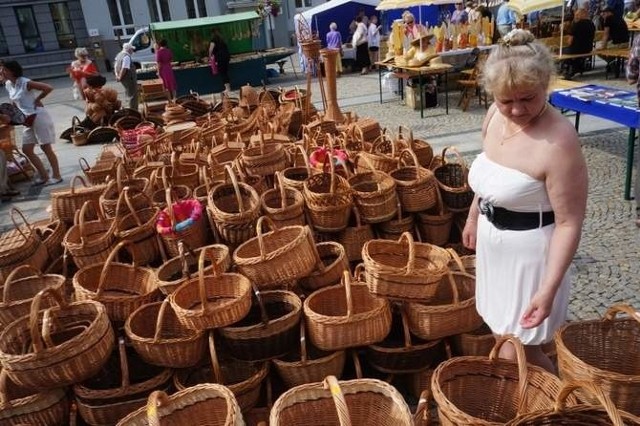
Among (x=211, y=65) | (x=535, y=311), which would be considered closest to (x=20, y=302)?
(x=535, y=311)

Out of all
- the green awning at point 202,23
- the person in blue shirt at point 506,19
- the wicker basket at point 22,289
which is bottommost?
the wicker basket at point 22,289

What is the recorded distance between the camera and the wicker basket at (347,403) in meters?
1.87

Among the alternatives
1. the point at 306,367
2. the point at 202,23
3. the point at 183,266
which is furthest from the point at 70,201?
the point at 202,23

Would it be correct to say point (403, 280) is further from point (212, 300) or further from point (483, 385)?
point (212, 300)

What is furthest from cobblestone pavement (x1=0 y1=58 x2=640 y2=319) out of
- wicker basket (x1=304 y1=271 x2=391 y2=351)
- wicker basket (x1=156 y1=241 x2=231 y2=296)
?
wicker basket (x1=156 y1=241 x2=231 y2=296)

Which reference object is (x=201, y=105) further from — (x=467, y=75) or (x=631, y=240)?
(x=631, y=240)

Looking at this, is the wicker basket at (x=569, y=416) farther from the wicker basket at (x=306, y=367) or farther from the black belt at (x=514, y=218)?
the wicker basket at (x=306, y=367)

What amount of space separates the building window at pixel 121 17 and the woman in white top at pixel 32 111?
20.6m

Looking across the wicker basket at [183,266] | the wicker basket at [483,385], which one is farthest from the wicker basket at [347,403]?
the wicker basket at [183,266]

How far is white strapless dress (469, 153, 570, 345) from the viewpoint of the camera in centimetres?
175

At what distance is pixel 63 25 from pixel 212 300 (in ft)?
87.9

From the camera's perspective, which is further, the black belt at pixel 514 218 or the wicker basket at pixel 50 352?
the wicker basket at pixel 50 352

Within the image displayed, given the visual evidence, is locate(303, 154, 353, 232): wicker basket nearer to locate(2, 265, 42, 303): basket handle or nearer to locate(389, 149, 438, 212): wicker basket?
locate(389, 149, 438, 212): wicker basket

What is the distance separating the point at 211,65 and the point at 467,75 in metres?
7.50
